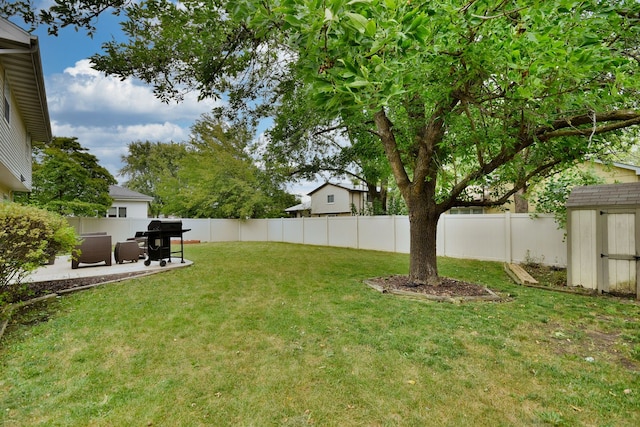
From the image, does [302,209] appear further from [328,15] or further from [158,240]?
[328,15]

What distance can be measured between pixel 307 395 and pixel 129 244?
324 inches

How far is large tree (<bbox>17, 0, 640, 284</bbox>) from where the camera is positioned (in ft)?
6.79

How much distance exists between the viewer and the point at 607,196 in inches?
230

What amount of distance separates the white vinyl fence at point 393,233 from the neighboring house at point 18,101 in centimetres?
575

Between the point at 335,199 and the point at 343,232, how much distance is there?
1209cm

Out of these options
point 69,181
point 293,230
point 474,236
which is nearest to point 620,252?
point 474,236

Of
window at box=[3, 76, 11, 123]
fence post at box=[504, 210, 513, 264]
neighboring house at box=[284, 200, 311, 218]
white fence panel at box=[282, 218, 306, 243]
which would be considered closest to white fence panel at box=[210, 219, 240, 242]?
white fence panel at box=[282, 218, 306, 243]

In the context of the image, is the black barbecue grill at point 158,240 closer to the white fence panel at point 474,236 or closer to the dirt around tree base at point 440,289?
the dirt around tree base at point 440,289

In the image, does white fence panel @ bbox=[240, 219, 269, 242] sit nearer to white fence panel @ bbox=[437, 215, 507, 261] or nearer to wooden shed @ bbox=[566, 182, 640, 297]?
white fence panel @ bbox=[437, 215, 507, 261]

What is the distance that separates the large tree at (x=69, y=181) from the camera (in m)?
14.2

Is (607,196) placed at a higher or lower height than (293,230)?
higher

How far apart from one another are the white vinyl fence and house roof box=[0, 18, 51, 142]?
6552 millimetres

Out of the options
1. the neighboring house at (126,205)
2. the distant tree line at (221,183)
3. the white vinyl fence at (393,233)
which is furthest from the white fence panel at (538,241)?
the neighboring house at (126,205)

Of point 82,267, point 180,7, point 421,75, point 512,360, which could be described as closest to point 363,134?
point 421,75
